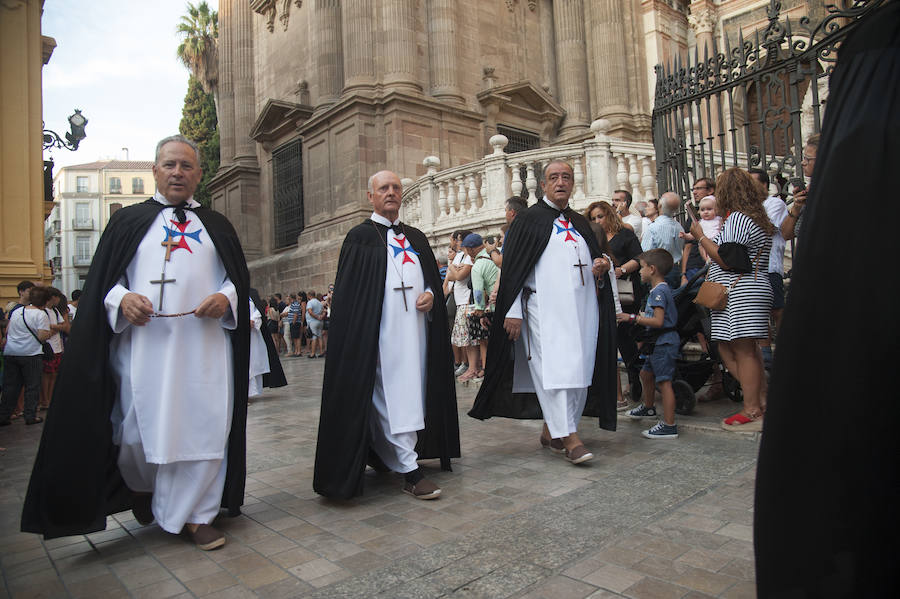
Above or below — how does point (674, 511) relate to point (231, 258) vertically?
below

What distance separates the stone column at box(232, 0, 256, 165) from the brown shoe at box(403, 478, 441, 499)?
2350cm

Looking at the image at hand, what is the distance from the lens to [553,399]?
4.71 metres

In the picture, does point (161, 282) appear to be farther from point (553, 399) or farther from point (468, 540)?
point (553, 399)

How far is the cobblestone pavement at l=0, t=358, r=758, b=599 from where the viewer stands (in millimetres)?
2686

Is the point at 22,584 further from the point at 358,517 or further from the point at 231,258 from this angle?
the point at 231,258

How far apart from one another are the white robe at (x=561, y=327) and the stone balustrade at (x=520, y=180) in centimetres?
719

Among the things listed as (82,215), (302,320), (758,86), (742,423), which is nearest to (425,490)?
(742,423)

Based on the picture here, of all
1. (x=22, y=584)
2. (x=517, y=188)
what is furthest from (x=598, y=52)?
(x=22, y=584)

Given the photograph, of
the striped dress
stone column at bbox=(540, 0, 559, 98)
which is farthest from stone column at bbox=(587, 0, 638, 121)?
the striped dress

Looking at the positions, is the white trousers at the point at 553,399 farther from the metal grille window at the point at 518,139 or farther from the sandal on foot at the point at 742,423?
the metal grille window at the point at 518,139

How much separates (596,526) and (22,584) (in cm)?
279

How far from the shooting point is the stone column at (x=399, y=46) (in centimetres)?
1770

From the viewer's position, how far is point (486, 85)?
20438 mm

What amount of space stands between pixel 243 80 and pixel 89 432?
24.9 metres
